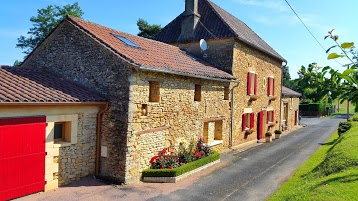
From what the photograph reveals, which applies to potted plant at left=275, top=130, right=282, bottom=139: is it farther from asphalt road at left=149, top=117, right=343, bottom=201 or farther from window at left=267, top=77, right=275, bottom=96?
asphalt road at left=149, top=117, right=343, bottom=201

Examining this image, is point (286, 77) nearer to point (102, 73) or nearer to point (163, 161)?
point (163, 161)

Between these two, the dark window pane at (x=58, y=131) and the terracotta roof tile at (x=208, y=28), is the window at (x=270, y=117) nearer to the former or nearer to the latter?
the terracotta roof tile at (x=208, y=28)

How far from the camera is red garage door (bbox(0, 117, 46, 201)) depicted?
26.3 ft

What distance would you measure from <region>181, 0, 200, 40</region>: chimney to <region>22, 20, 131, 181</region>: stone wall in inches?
342

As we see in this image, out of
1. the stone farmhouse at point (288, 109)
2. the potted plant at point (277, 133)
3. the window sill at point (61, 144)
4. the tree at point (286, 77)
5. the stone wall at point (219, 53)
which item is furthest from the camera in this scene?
the tree at point (286, 77)

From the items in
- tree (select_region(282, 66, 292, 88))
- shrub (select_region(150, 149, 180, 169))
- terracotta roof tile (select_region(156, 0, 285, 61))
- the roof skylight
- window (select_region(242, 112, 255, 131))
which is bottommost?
shrub (select_region(150, 149, 180, 169))

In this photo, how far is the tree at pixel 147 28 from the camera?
33625 millimetres

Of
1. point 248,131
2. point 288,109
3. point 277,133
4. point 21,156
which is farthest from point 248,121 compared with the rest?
point 21,156

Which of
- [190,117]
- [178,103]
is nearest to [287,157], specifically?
[190,117]

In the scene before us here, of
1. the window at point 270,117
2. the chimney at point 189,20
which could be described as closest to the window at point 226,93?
the chimney at point 189,20

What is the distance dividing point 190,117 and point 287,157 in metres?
5.86

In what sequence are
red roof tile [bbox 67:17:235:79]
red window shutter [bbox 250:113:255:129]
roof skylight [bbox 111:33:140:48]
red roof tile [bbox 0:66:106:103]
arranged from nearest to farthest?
1. red roof tile [bbox 0:66:106:103]
2. red roof tile [bbox 67:17:235:79]
3. roof skylight [bbox 111:33:140:48]
4. red window shutter [bbox 250:113:255:129]

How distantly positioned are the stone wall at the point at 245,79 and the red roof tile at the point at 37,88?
9.53 m

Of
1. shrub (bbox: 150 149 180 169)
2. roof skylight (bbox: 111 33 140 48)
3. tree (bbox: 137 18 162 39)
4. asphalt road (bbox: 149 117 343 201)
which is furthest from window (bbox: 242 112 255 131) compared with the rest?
tree (bbox: 137 18 162 39)
